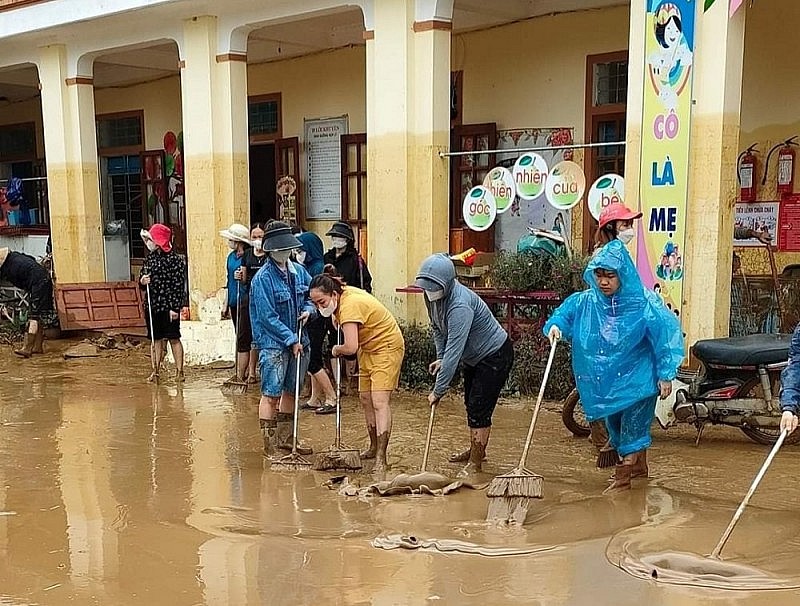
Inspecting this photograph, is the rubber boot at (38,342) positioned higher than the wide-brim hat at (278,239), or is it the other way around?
the wide-brim hat at (278,239)

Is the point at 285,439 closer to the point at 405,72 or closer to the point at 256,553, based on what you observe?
the point at 256,553

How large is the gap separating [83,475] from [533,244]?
187 inches

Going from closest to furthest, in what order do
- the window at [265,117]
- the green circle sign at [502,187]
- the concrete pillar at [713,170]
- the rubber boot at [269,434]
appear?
the rubber boot at [269,434], the concrete pillar at [713,170], the green circle sign at [502,187], the window at [265,117]

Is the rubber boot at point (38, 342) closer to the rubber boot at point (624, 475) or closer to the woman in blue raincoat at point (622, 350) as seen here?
the woman in blue raincoat at point (622, 350)

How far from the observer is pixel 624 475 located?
18.2ft

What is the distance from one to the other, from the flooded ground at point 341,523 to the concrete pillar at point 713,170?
1059 millimetres

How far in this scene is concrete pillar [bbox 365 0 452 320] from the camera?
895 centimetres

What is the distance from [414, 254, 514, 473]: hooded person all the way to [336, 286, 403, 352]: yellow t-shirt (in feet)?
1.19

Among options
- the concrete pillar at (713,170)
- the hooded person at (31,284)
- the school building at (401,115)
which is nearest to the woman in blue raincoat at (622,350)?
the concrete pillar at (713,170)

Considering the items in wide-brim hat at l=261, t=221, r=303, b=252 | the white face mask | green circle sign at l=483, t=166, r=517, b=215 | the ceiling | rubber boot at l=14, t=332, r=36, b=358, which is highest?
the ceiling

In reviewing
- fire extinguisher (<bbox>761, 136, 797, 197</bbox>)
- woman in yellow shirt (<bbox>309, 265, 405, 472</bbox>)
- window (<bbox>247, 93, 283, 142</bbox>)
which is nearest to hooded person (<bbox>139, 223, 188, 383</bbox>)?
woman in yellow shirt (<bbox>309, 265, 405, 472</bbox>)

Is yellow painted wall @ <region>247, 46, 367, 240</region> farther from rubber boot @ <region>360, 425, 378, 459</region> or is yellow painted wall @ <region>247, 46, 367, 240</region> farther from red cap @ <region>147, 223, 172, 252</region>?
rubber boot @ <region>360, 425, 378, 459</region>

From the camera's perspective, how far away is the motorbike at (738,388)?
6.24 m

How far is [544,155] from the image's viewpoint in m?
10.7
